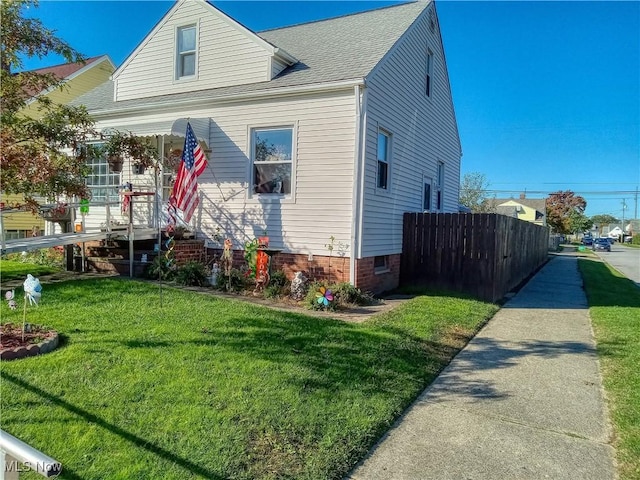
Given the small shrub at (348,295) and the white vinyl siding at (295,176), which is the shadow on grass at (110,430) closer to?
the small shrub at (348,295)

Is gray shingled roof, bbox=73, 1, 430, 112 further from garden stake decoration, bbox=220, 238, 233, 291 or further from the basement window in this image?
the basement window

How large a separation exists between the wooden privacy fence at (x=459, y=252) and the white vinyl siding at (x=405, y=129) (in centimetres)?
47

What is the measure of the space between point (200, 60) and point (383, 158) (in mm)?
5193

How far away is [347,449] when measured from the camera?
Answer: 327cm

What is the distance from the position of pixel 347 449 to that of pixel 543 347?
14.8 feet

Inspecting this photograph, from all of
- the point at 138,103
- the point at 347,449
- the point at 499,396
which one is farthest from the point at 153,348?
the point at 138,103

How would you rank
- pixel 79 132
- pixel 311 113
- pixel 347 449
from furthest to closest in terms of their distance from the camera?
pixel 311 113 → pixel 79 132 → pixel 347 449

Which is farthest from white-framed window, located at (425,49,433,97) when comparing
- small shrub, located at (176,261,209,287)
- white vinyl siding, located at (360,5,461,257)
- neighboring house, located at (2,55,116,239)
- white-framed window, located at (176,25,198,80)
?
neighboring house, located at (2,55,116,239)

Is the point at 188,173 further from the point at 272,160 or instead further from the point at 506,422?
the point at 506,422

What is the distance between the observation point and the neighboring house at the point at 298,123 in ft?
29.8

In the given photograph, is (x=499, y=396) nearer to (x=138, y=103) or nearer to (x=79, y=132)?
(x=79, y=132)

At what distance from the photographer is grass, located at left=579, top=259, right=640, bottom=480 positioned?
356cm

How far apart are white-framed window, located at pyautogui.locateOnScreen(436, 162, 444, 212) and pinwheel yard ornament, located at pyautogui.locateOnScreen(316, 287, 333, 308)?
25.6ft

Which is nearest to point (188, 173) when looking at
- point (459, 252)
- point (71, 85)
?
point (459, 252)
